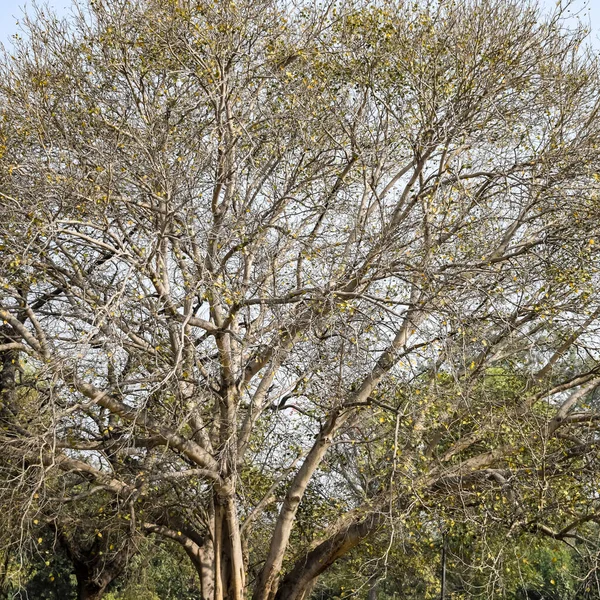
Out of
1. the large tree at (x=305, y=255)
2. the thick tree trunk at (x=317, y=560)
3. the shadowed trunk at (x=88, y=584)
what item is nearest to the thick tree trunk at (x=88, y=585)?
the shadowed trunk at (x=88, y=584)

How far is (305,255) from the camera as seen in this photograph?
28.3 ft

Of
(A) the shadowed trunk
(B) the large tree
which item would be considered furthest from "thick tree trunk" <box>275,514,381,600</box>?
(A) the shadowed trunk

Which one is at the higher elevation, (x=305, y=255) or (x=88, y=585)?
(x=305, y=255)

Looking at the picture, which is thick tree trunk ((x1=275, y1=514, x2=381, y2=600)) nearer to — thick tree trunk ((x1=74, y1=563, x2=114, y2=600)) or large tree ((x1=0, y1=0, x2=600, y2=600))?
large tree ((x1=0, y1=0, x2=600, y2=600))

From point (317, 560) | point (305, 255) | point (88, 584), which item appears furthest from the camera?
point (88, 584)

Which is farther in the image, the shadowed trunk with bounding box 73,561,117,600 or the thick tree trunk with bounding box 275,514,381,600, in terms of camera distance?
the shadowed trunk with bounding box 73,561,117,600

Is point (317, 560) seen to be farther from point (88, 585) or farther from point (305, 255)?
point (88, 585)

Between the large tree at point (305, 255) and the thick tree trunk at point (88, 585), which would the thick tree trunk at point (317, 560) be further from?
the thick tree trunk at point (88, 585)

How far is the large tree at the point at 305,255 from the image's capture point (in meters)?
8.30

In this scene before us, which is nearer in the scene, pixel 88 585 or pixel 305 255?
pixel 305 255

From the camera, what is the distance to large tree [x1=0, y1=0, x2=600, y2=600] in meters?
8.30

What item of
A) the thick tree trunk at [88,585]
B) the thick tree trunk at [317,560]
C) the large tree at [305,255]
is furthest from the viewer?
the thick tree trunk at [88,585]

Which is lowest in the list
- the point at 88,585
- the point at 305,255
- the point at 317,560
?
the point at 88,585

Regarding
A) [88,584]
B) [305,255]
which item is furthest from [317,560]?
[88,584]
